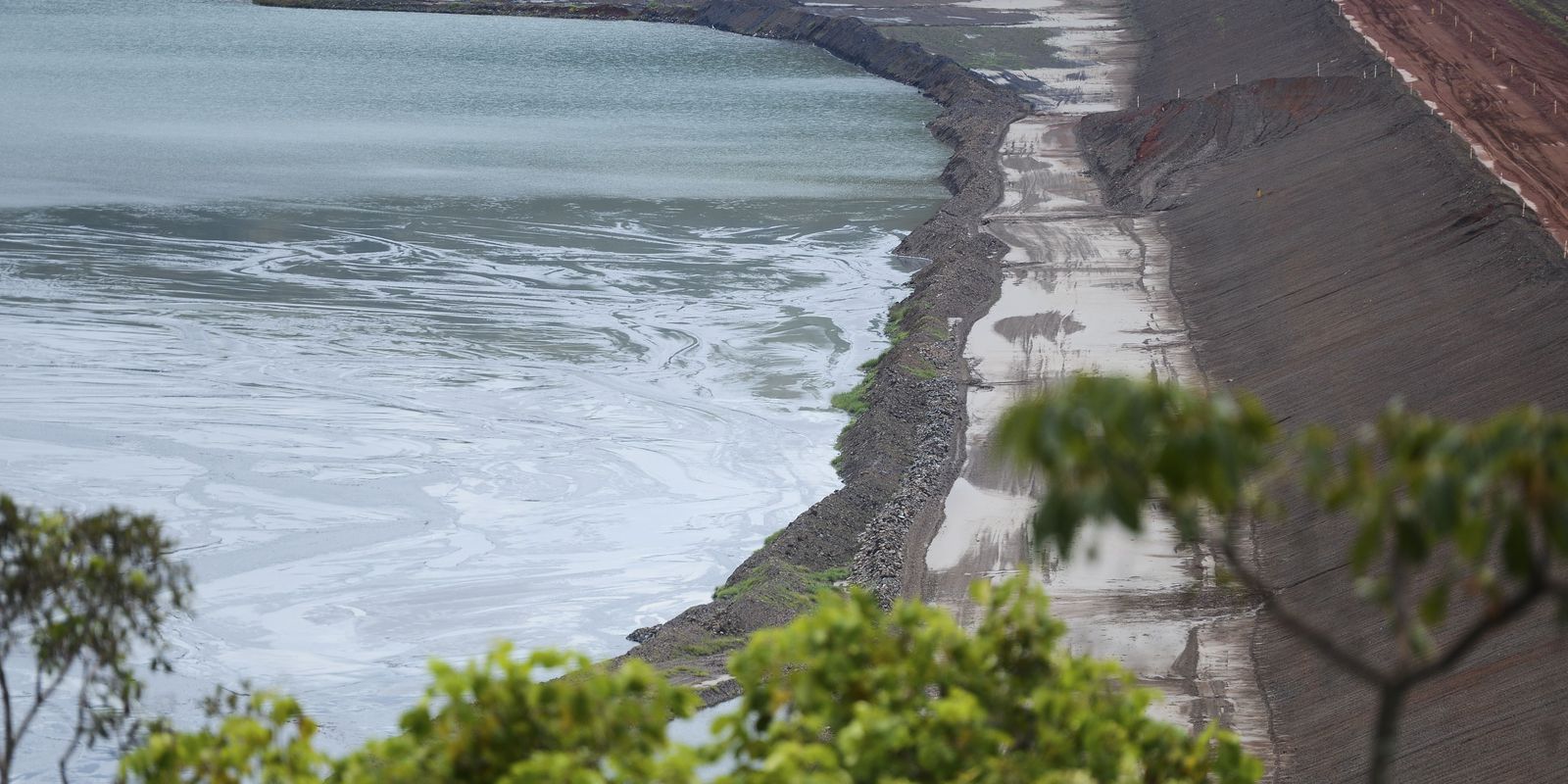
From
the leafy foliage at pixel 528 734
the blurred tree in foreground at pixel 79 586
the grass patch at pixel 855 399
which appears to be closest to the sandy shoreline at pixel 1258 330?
the grass patch at pixel 855 399

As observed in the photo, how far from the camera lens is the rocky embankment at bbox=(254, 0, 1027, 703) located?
20.9 metres

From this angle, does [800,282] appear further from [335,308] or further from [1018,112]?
[1018,112]

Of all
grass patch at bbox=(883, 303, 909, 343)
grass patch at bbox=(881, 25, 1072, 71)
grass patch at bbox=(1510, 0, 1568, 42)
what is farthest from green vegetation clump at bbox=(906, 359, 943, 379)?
grass patch at bbox=(881, 25, 1072, 71)

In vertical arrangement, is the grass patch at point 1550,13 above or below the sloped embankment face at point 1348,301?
above

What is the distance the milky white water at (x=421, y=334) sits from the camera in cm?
2211

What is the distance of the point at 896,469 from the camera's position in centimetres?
2681

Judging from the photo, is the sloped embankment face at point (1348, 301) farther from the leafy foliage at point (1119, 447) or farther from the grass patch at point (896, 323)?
the leafy foliage at point (1119, 447)

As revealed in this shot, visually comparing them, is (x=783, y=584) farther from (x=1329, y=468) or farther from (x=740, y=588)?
(x=1329, y=468)

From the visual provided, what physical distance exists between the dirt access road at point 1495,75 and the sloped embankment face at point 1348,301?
1.31m

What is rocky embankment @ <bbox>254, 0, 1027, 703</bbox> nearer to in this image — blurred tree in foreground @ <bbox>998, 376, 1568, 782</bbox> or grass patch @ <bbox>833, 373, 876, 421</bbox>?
grass patch @ <bbox>833, 373, 876, 421</bbox>

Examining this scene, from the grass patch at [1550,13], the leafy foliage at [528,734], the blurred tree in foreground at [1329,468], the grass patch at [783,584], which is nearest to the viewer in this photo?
the blurred tree in foreground at [1329,468]

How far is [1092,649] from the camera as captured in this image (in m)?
19.8

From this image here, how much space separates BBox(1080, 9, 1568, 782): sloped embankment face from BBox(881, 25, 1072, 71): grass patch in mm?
17339

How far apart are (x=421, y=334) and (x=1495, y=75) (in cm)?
3322
